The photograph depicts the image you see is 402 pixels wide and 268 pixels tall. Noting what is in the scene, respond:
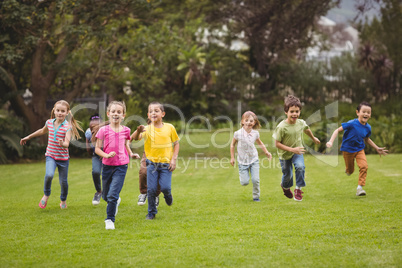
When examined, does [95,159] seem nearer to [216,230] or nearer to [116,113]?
[116,113]

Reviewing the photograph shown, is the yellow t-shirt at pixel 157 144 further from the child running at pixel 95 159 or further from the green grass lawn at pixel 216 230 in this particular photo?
the child running at pixel 95 159

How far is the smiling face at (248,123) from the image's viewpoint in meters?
9.45

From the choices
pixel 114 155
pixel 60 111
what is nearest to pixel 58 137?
pixel 60 111

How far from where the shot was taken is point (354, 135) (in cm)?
968

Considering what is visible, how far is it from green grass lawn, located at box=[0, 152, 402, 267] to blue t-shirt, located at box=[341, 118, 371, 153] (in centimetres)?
95

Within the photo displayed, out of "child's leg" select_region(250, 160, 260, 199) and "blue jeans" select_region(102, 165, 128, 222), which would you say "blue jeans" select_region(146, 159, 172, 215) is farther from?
"child's leg" select_region(250, 160, 260, 199)

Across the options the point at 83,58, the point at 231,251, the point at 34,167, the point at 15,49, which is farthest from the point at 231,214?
the point at 83,58

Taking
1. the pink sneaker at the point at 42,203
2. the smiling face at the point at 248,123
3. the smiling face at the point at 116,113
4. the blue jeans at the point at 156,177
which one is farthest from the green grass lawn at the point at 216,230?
the smiling face at the point at 116,113

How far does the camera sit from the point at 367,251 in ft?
18.1

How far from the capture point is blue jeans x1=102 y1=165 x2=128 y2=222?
707 cm

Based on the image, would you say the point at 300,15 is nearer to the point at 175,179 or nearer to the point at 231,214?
the point at 175,179

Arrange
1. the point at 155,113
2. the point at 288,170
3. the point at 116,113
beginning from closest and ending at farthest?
1. the point at 116,113
2. the point at 155,113
3. the point at 288,170

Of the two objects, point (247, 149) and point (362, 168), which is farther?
point (362, 168)

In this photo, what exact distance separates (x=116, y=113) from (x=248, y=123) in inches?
119
